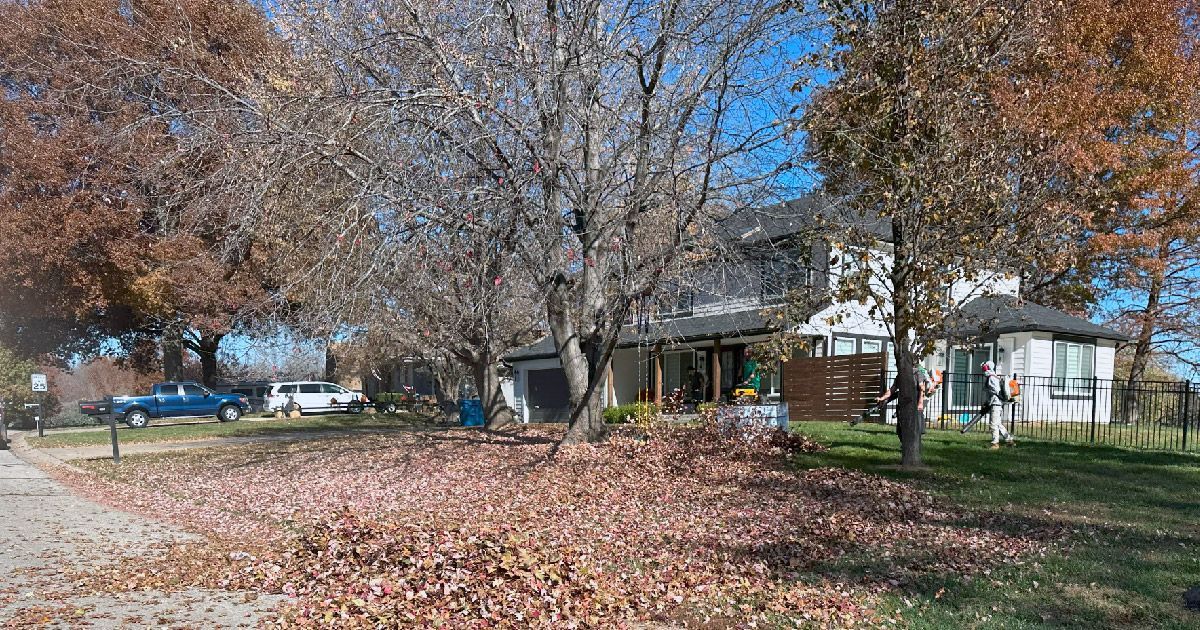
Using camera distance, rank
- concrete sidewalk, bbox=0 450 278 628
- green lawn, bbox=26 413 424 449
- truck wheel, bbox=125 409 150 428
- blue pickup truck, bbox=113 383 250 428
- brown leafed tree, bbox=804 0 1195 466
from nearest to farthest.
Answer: concrete sidewalk, bbox=0 450 278 628
brown leafed tree, bbox=804 0 1195 466
green lawn, bbox=26 413 424 449
truck wheel, bbox=125 409 150 428
blue pickup truck, bbox=113 383 250 428

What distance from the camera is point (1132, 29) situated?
1908 centimetres

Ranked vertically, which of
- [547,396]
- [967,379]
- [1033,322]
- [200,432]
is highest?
[1033,322]

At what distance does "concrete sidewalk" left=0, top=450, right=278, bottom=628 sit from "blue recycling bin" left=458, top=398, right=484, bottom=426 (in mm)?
13254

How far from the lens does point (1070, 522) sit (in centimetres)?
778

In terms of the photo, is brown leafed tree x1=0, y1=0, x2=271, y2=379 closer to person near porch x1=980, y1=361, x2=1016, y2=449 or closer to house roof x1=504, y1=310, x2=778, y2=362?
house roof x1=504, y1=310, x2=778, y2=362

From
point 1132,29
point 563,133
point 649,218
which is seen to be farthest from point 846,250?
point 1132,29

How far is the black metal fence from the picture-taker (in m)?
13.9

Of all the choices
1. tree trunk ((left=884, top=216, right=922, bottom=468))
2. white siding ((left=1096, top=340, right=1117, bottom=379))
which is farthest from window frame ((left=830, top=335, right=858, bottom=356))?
tree trunk ((left=884, top=216, right=922, bottom=468))

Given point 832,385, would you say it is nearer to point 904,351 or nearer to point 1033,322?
point 1033,322

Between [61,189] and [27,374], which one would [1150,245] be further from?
[27,374]

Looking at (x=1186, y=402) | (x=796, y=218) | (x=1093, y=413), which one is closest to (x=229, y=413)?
(x=796, y=218)

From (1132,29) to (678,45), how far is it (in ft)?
46.3

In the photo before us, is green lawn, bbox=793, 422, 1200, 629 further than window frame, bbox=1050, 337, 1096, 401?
No

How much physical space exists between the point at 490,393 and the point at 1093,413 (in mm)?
12005
